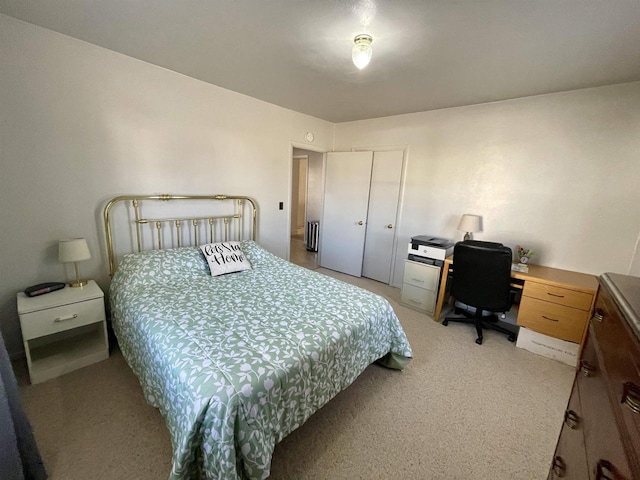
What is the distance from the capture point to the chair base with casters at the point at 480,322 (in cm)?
262

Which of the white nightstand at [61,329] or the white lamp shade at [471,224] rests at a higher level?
the white lamp shade at [471,224]

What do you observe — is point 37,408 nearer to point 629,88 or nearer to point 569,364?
point 569,364

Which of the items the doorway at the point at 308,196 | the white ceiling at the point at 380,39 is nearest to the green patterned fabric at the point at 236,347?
the white ceiling at the point at 380,39

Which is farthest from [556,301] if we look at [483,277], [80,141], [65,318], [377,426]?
[80,141]

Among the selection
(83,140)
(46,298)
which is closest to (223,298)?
(46,298)

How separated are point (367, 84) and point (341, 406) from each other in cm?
272

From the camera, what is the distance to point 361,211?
4.02 meters

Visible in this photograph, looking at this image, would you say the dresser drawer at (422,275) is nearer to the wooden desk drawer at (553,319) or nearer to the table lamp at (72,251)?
the wooden desk drawer at (553,319)

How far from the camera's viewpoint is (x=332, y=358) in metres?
1.52

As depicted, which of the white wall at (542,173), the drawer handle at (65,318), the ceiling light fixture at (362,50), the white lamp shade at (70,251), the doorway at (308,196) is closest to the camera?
the ceiling light fixture at (362,50)

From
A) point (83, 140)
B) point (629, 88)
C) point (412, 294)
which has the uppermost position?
point (629, 88)

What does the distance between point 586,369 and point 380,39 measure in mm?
2022

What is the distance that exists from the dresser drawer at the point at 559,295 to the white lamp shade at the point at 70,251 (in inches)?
145

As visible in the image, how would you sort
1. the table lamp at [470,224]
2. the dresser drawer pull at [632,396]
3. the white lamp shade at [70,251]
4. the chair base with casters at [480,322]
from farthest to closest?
the table lamp at [470,224] < the chair base with casters at [480,322] < the white lamp shade at [70,251] < the dresser drawer pull at [632,396]
